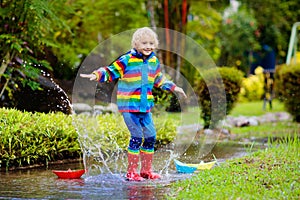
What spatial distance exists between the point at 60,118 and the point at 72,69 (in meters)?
4.81

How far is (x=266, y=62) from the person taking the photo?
902 inches

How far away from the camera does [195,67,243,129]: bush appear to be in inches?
428

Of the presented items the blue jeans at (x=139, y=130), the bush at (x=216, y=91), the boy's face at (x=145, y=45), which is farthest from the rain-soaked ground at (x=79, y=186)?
the bush at (x=216, y=91)

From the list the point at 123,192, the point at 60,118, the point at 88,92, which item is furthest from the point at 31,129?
the point at 88,92

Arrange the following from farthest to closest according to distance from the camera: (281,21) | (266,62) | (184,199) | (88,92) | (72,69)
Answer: (266,62)
(281,21)
(72,69)
(88,92)
(184,199)

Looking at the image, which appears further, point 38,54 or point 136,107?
point 38,54

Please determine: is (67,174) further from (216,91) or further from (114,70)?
(216,91)

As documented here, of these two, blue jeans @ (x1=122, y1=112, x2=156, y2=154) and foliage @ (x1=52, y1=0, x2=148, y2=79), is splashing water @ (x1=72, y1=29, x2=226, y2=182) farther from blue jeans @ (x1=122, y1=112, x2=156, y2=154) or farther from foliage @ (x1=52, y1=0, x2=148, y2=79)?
foliage @ (x1=52, y1=0, x2=148, y2=79)

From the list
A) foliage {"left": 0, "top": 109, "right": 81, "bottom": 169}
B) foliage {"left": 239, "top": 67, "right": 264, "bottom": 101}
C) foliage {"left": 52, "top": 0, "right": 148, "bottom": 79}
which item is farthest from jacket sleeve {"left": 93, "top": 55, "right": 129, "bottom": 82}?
foliage {"left": 239, "top": 67, "right": 264, "bottom": 101}

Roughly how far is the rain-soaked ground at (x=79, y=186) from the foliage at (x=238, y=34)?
14.7 metres

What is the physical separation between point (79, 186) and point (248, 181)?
1616 millimetres

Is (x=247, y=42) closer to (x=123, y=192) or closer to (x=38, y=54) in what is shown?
(x=38, y=54)

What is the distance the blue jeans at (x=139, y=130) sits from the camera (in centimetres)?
625

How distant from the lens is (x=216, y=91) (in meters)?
10.9
